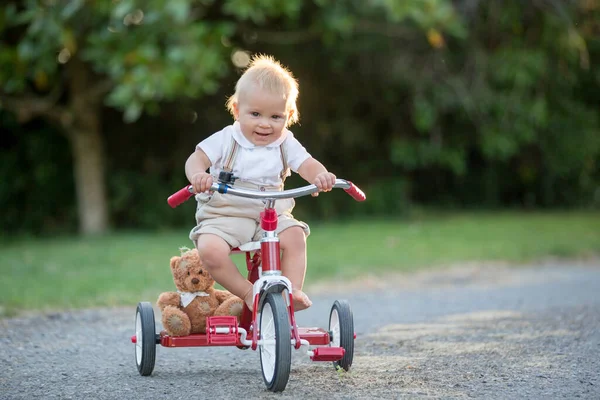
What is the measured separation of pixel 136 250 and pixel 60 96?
4.94 m

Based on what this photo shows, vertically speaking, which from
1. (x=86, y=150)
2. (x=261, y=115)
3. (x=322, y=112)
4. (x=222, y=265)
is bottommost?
(x=222, y=265)

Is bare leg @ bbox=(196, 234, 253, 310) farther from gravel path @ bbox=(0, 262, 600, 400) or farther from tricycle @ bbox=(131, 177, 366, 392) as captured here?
gravel path @ bbox=(0, 262, 600, 400)

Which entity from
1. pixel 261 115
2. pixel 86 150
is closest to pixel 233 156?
pixel 261 115

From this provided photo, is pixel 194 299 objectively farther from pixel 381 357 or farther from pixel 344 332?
pixel 381 357

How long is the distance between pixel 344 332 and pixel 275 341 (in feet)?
2.15

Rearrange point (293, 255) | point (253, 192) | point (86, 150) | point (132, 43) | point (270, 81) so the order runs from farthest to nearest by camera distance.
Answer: point (86, 150), point (132, 43), point (293, 255), point (270, 81), point (253, 192)

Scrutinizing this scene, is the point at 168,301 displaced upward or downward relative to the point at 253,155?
downward

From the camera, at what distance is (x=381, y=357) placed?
4875 millimetres

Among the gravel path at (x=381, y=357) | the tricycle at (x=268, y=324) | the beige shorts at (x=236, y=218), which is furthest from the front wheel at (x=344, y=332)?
the beige shorts at (x=236, y=218)

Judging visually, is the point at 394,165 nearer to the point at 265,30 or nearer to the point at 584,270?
the point at 265,30

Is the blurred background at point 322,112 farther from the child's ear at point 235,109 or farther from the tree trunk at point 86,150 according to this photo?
the child's ear at point 235,109

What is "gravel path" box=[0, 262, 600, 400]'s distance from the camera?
13.1ft

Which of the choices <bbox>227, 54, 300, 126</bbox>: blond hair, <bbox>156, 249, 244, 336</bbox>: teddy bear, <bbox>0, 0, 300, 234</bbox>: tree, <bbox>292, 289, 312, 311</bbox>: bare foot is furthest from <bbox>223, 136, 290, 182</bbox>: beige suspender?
<bbox>0, 0, 300, 234</bbox>: tree

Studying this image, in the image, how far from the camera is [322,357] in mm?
4023
